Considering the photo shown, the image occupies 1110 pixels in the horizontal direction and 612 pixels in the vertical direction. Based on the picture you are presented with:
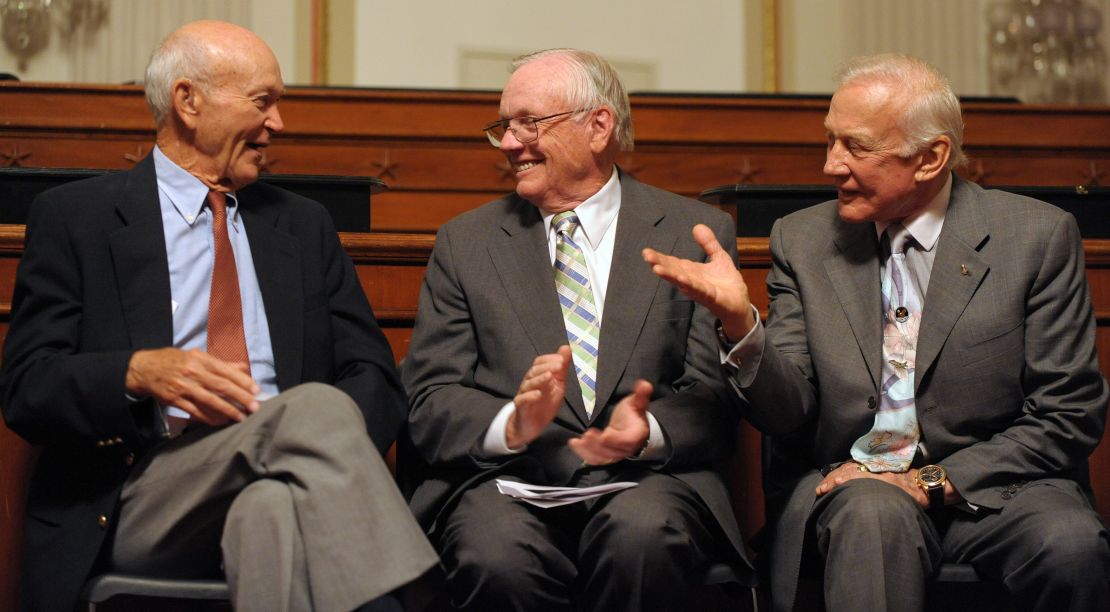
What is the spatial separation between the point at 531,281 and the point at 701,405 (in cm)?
40

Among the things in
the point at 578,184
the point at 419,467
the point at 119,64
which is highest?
the point at 119,64

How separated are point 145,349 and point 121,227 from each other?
0.26 metres

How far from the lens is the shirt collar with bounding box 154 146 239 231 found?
2.24 meters

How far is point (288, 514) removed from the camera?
175cm

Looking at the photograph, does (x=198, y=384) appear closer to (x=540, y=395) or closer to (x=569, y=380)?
(x=540, y=395)

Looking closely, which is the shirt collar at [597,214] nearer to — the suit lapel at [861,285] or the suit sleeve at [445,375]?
the suit sleeve at [445,375]

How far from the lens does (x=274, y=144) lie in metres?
4.69

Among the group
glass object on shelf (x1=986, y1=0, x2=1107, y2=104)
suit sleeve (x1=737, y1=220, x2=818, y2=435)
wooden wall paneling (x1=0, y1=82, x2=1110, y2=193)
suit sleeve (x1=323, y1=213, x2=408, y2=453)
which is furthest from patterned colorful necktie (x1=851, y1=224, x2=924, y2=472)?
glass object on shelf (x1=986, y1=0, x2=1107, y2=104)

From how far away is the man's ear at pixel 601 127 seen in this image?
250cm

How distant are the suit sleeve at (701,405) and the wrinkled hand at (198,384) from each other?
72cm

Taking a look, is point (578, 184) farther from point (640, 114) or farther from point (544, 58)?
point (640, 114)

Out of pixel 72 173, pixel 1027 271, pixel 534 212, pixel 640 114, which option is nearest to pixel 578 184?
pixel 534 212

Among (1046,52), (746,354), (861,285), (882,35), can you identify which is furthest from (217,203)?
(1046,52)

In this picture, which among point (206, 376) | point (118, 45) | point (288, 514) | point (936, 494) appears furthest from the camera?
point (118, 45)
